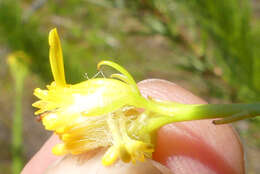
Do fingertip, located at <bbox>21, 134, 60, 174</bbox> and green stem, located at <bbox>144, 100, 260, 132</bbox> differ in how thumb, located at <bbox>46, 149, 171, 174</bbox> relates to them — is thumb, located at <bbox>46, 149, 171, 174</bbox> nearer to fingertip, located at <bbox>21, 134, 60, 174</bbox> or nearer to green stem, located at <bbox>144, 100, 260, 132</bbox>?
green stem, located at <bbox>144, 100, 260, 132</bbox>

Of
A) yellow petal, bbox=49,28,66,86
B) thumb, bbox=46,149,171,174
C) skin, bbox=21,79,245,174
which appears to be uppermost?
yellow petal, bbox=49,28,66,86

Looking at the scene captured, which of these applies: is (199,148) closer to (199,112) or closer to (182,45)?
(199,112)

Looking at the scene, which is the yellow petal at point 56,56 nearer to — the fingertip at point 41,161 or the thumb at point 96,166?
the thumb at point 96,166

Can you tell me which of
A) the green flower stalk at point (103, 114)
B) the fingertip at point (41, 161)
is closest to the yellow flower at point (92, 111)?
the green flower stalk at point (103, 114)

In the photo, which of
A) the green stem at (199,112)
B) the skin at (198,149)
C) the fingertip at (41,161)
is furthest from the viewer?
the fingertip at (41,161)

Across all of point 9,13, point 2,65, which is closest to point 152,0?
point 9,13

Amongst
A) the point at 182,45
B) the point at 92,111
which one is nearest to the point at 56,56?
the point at 92,111

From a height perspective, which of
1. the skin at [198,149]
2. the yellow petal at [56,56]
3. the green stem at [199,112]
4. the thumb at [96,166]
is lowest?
the skin at [198,149]

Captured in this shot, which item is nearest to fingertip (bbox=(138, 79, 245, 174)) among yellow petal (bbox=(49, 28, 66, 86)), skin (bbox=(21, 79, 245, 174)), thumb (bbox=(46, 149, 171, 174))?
skin (bbox=(21, 79, 245, 174))
